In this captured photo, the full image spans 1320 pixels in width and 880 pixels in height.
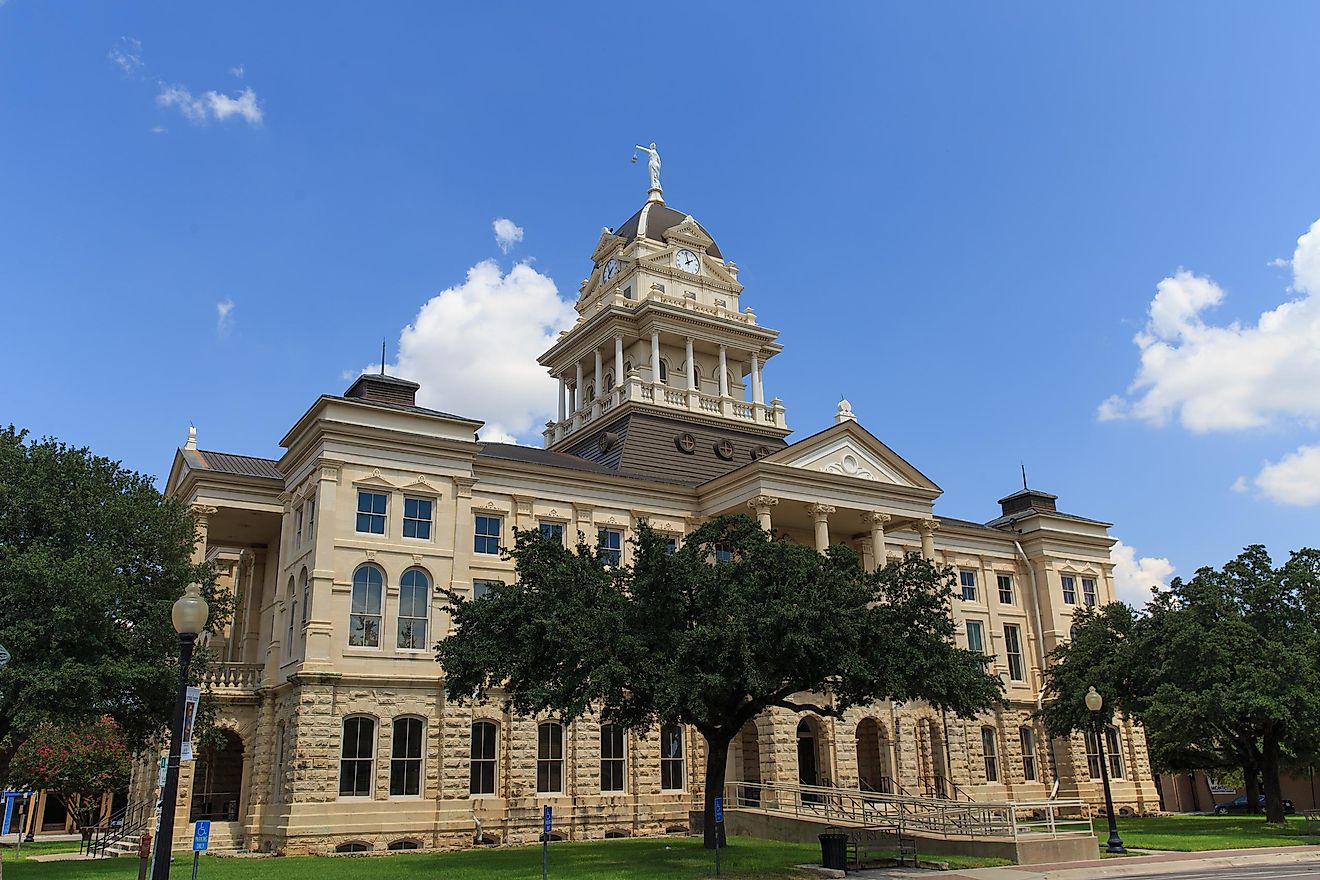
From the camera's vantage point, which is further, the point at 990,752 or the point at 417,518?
the point at 990,752

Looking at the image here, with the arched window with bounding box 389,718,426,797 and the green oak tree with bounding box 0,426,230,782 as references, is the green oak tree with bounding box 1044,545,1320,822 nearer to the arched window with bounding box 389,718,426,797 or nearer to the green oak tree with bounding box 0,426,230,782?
the arched window with bounding box 389,718,426,797

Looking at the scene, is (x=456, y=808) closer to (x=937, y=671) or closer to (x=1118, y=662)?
(x=937, y=671)

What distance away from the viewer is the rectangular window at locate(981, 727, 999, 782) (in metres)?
51.2

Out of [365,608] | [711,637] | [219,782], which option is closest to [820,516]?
[365,608]

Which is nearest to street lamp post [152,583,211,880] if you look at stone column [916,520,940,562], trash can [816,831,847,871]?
trash can [816,831,847,871]

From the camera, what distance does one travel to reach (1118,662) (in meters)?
43.0

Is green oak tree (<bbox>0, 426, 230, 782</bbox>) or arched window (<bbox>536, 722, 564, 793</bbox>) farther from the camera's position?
arched window (<bbox>536, 722, 564, 793</bbox>)

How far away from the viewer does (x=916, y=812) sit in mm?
36562

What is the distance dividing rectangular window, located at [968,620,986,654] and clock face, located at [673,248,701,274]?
2399cm

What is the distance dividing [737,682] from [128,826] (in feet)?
93.7

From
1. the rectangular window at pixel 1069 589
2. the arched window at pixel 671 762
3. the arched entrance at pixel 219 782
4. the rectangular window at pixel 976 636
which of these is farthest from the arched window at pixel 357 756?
the rectangular window at pixel 1069 589

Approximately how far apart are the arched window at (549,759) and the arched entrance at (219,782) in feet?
38.7

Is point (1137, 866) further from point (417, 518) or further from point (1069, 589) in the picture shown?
point (1069, 589)

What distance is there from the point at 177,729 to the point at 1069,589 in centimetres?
5036
